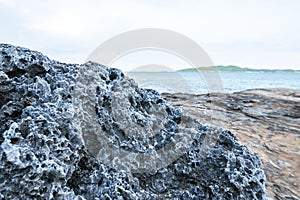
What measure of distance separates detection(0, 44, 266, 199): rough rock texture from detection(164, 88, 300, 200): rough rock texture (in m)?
0.99

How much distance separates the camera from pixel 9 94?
93.4 inches

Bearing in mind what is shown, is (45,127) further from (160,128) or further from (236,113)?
(236,113)

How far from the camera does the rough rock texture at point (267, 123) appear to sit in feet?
11.8

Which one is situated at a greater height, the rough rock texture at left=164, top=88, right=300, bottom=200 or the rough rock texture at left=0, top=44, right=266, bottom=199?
the rough rock texture at left=0, top=44, right=266, bottom=199

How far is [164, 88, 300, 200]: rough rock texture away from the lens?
11.8 feet

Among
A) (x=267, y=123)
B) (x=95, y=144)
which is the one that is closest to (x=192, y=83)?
(x=267, y=123)

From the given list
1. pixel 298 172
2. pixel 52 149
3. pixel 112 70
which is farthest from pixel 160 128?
pixel 298 172

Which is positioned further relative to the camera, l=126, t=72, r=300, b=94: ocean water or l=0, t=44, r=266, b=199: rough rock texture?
l=126, t=72, r=300, b=94: ocean water

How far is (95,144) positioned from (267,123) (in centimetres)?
393

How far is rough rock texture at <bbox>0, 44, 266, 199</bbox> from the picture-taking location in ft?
6.40

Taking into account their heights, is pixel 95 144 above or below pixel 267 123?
above

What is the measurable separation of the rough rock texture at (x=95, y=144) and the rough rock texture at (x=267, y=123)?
989mm

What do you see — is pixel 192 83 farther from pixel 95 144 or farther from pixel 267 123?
pixel 95 144

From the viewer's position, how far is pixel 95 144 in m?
2.37
